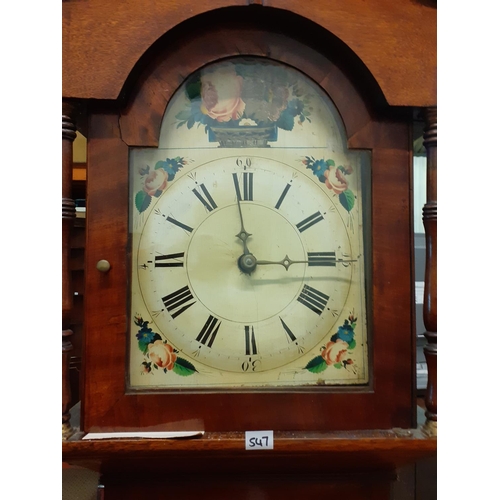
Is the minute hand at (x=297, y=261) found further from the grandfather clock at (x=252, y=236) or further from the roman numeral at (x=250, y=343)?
the roman numeral at (x=250, y=343)

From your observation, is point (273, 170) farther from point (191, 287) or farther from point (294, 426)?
point (294, 426)

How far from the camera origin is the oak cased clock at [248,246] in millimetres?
823

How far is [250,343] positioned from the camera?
0.85 m

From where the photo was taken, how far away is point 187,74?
849 millimetres

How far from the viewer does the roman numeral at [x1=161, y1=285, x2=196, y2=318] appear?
A: 0.85 m

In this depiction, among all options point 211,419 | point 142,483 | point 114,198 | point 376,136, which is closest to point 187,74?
point 114,198

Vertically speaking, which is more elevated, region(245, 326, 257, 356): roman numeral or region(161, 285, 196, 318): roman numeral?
region(161, 285, 196, 318): roman numeral

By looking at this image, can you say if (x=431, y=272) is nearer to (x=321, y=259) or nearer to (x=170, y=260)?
(x=321, y=259)

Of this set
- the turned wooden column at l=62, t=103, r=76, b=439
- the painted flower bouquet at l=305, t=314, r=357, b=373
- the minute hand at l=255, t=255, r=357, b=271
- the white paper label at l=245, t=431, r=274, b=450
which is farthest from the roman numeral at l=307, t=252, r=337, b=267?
the turned wooden column at l=62, t=103, r=76, b=439

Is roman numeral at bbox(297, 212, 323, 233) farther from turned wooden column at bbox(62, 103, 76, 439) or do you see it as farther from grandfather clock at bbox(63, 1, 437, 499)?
turned wooden column at bbox(62, 103, 76, 439)

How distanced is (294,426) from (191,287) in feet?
1.04

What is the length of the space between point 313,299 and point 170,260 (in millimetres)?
284

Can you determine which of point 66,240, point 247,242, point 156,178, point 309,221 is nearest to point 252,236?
point 247,242

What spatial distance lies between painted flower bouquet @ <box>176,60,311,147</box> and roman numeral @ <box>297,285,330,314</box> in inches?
11.6
